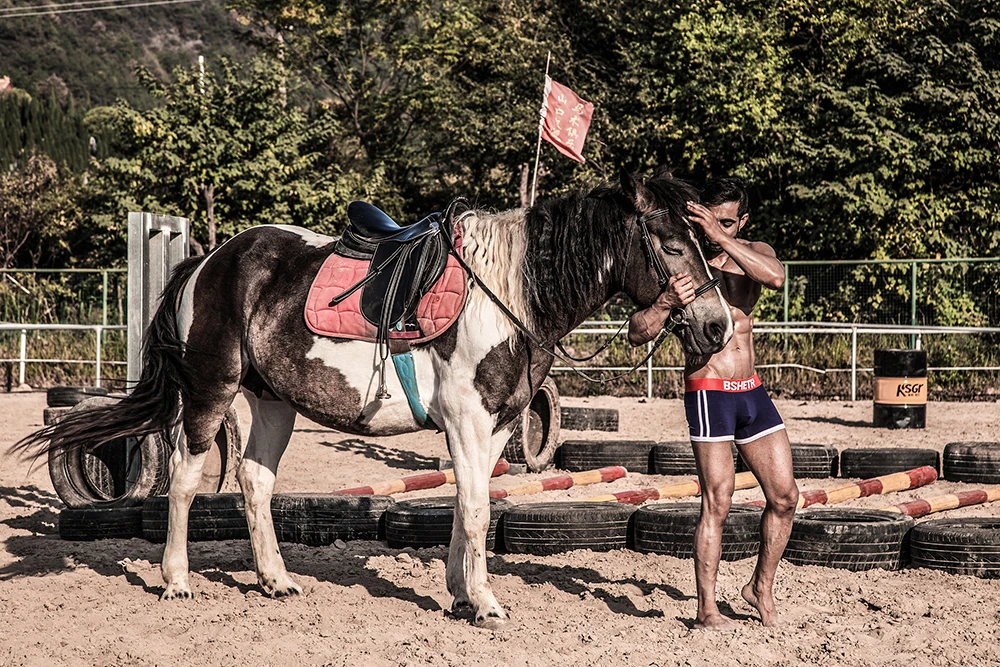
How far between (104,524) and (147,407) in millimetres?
1503

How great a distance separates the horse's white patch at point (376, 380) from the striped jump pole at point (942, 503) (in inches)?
136

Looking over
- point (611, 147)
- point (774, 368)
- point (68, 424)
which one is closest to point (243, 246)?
point (68, 424)

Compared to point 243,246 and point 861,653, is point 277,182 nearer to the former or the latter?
point 243,246

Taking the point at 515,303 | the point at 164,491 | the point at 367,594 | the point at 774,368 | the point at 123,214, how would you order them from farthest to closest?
1. the point at 123,214
2. the point at 774,368
3. the point at 164,491
4. the point at 367,594
5. the point at 515,303

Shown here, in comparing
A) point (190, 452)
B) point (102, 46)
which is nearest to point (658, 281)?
point (190, 452)

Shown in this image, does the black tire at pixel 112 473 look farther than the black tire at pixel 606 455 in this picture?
No

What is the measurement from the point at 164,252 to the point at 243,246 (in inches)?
99.0

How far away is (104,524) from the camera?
21.7 ft

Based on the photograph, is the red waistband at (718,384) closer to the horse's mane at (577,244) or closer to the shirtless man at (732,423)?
the shirtless man at (732,423)

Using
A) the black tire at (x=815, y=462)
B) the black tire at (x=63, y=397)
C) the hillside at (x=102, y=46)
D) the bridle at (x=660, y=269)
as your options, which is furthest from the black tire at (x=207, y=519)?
the hillside at (x=102, y=46)

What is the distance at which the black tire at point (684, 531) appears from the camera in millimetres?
5832

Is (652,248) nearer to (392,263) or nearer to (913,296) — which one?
(392,263)

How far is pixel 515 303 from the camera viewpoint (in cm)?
476

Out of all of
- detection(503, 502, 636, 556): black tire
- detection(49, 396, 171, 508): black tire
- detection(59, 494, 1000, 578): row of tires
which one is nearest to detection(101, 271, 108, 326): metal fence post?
detection(49, 396, 171, 508): black tire
